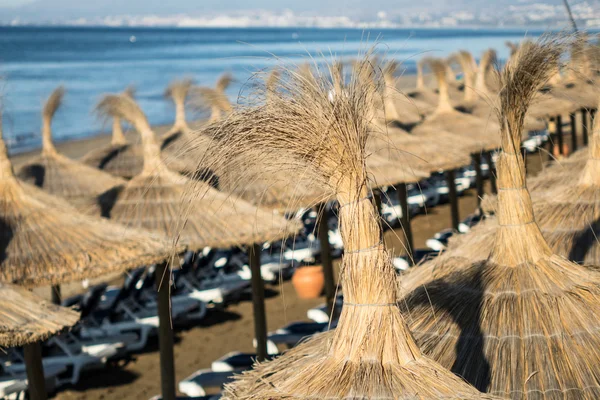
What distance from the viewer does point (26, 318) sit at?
12.4 ft

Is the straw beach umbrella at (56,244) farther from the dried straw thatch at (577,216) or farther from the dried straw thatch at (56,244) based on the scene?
the dried straw thatch at (577,216)

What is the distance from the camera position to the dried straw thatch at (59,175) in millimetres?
8969

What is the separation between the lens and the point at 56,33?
122 meters

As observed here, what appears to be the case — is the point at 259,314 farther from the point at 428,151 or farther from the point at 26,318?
the point at 428,151

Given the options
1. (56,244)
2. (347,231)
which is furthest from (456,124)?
(347,231)

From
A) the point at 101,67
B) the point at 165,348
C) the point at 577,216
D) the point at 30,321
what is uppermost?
the point at 101,67

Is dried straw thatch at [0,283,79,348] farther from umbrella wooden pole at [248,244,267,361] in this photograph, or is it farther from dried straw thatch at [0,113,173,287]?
umbrella wooden pole at [248,244,267,361]

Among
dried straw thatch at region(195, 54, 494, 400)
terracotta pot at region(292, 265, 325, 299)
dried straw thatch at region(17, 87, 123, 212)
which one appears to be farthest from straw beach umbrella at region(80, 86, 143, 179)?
dried straw thatch at region(195, 54, 494, 400)

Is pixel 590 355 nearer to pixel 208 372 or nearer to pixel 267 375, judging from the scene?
pixel 267 375

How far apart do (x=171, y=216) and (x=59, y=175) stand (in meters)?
3.97

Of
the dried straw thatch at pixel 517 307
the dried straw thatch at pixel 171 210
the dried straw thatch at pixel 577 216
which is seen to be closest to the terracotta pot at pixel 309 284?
the dried straw thatch at pixel 171 210

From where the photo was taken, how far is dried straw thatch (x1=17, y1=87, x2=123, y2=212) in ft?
29.4

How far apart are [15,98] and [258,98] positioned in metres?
41.9

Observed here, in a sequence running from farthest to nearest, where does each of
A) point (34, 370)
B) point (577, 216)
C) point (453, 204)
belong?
point (453, 204) → point (34, 370) → point (577, 216)
